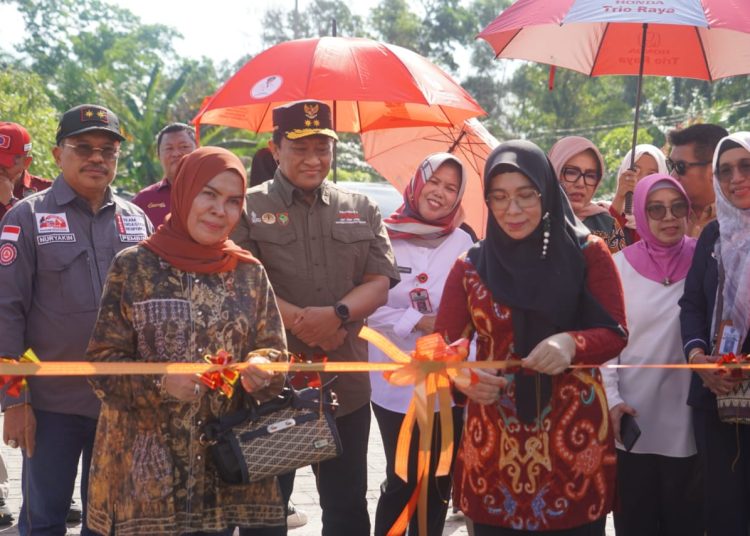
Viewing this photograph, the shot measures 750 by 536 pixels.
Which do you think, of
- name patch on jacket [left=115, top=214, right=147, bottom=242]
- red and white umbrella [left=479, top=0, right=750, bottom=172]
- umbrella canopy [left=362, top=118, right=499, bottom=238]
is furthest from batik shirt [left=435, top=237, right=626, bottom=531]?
umbrella canopy [left=362, top=118, right=499, bottom=238]

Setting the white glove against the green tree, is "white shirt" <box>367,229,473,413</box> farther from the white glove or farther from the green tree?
the green tree

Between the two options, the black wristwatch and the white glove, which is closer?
the white glove

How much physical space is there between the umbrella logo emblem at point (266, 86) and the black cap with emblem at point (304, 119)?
1005 mm

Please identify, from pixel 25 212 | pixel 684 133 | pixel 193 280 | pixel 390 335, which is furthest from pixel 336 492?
pixel 684 133

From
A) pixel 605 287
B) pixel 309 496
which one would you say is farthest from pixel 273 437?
pixel 309 496

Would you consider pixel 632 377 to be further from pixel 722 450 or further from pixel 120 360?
pixel 120 360

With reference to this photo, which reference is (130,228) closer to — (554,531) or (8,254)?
(8,254)

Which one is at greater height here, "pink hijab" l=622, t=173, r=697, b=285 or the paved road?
"pink hijab" l=622, t=173, r=697, b=285

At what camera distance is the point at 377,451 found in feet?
26.5

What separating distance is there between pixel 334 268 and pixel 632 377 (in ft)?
4.80

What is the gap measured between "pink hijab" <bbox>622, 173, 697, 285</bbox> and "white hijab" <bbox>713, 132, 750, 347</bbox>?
0.36m

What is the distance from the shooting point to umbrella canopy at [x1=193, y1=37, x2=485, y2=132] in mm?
5555

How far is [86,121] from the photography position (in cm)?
449

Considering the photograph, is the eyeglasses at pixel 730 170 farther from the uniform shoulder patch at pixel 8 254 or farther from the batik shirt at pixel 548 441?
the uniform shoulder patch at pixel 8 254
